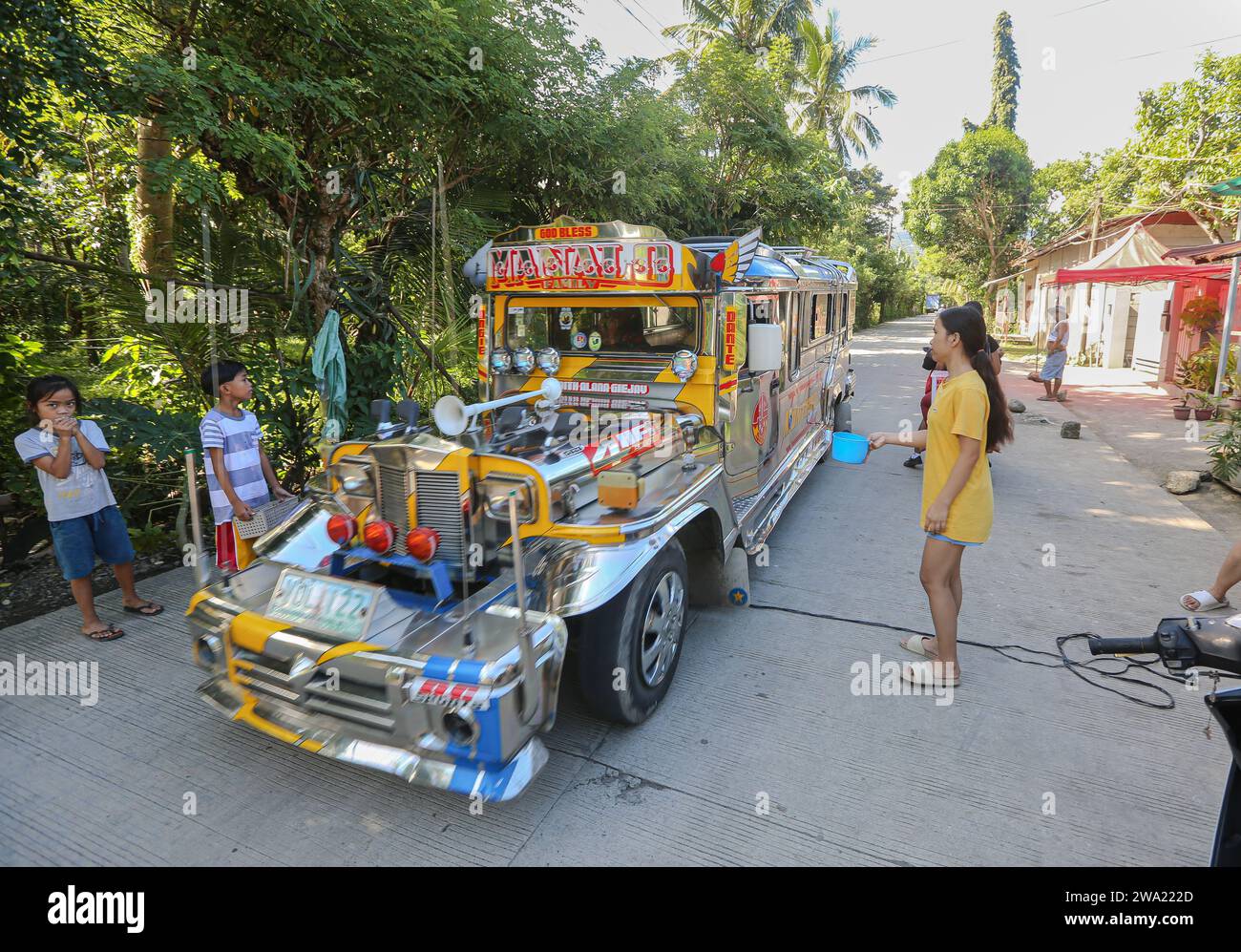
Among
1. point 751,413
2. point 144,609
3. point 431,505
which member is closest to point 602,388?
point 751,413

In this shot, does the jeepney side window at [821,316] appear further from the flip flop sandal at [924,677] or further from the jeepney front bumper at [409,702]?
the jeepney front bumper at [409,702]

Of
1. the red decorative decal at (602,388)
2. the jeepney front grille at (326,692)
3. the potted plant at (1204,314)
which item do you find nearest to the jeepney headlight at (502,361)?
the red decorative decal at (602,388)

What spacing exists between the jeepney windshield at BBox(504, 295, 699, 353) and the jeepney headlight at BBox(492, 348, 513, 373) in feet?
0.27

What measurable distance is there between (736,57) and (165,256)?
12.2 metres

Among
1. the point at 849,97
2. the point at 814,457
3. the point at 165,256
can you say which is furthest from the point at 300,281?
the point at 849,97

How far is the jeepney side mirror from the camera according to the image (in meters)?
4.75

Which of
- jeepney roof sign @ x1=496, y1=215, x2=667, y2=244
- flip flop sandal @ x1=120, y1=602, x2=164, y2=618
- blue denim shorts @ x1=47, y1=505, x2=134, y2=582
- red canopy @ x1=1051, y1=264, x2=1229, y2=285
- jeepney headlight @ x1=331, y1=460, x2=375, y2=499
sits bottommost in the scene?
flip flop sandal @ x1=120, y1=602, x2=164, y2=618

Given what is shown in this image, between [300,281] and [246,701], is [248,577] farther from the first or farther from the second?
[300,281]

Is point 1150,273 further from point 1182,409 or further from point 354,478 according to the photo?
point 354,478

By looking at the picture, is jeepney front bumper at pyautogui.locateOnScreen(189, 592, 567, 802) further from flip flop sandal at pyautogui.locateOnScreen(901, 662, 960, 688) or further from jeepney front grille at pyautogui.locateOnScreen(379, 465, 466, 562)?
flip flop sandal at pyautogui.locateOnScreen(901, 662, 960, 688)

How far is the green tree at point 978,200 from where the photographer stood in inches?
1230

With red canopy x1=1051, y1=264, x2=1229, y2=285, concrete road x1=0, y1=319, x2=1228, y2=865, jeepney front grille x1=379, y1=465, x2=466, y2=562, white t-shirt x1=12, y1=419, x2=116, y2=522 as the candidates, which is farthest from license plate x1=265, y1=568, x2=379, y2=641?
red canopy x1=1051, y1=264, x2=1229, y2=285

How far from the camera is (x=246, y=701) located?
2.98 metres

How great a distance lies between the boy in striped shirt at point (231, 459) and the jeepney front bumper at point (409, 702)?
4.97ft
